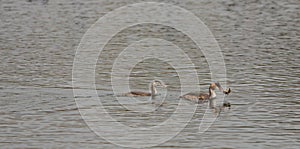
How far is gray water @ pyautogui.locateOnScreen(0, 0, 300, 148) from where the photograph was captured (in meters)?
14.4

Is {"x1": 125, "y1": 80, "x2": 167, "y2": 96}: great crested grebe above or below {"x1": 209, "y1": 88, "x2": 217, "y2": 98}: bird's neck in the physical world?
above

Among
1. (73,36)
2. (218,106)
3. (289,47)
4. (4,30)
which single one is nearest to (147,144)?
(218,106)

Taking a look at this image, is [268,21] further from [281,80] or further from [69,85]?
[69,85]

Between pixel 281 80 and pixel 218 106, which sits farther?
pixel 281 80

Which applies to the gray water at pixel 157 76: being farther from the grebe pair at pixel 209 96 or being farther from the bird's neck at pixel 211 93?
the bird's neck at pixel 211 93

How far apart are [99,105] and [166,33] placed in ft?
37.4

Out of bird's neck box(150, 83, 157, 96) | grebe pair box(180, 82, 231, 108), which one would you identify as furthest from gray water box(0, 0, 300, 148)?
bird's neck box(150, 83, 157, 96)

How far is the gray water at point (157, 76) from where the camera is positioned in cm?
1435

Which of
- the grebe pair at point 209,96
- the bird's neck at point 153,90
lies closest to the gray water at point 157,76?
the grebe pair at point 209,96

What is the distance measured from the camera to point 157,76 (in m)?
20.0

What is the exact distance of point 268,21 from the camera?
30531 mm

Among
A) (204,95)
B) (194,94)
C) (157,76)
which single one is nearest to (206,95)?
(204,95)

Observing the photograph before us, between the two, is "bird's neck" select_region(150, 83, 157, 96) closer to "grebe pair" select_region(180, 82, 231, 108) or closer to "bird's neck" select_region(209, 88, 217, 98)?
"grebe pair" select_region(180, 82, 231, 108)

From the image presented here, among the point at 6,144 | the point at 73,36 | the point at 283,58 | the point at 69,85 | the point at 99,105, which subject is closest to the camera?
the point at 6,144
